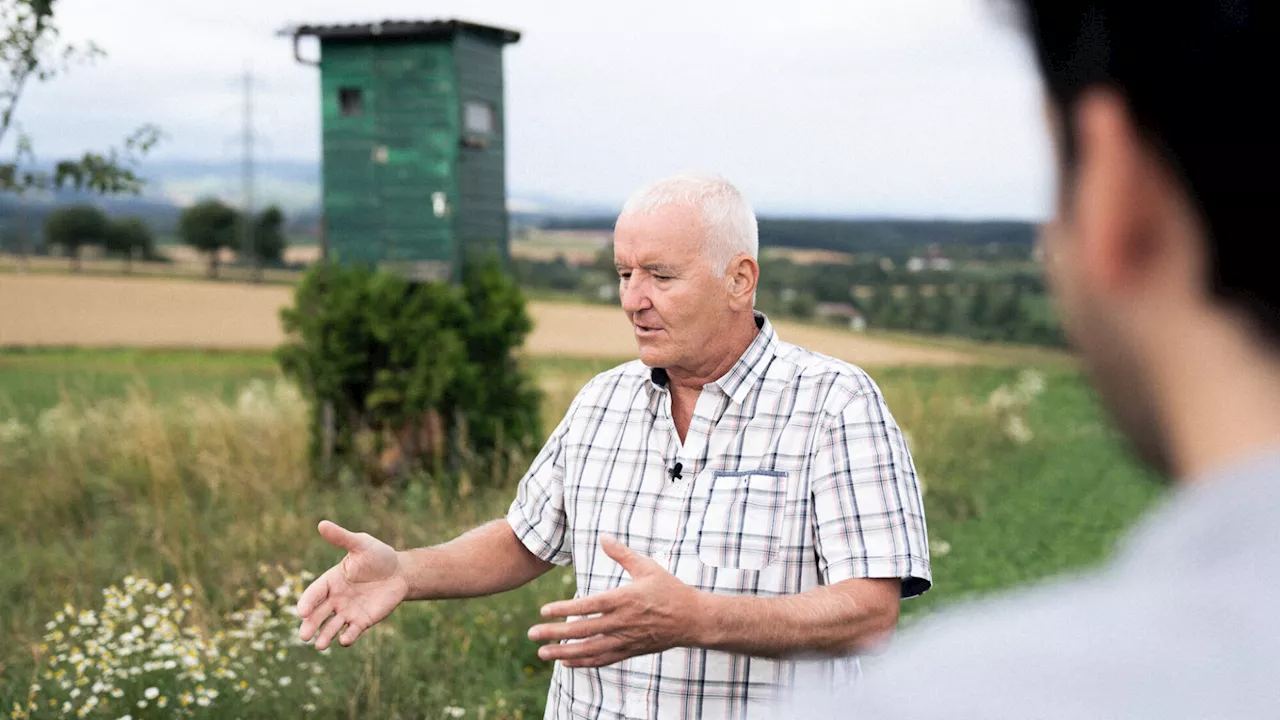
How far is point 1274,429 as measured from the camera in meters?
0.61

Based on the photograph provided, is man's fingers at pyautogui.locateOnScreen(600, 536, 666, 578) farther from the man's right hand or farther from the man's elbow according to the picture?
the man's right hand

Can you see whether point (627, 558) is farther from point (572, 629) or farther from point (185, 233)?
point (185, 233)

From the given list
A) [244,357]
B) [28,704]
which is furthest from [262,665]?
[244,357]

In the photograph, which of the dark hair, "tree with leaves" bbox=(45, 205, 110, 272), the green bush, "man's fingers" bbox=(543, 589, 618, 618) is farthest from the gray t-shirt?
"tree with leaves" bbox=(45, 205, 110, 272)

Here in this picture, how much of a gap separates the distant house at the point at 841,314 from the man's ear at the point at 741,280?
21.6 metres

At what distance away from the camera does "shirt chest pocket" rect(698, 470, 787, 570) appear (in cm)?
261

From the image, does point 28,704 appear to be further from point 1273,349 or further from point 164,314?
point 164,314

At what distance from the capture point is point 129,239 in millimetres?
44000

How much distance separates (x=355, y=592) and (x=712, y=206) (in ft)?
3.73

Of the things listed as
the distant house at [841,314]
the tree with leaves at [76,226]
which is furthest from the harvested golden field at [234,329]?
the tree with leaves at [76,226]

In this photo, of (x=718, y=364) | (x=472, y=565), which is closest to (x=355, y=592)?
(x=472, y=565)

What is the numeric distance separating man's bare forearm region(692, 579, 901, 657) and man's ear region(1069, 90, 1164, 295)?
1.67 meters

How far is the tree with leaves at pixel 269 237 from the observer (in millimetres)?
46812

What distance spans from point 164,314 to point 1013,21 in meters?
30.3
